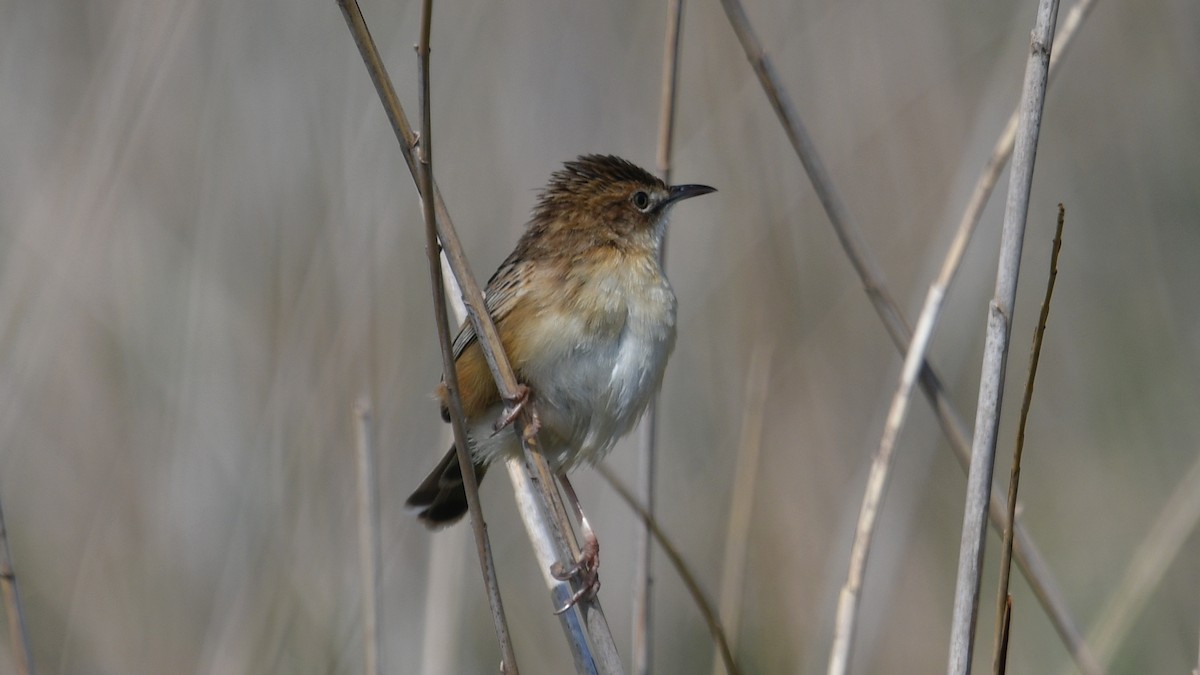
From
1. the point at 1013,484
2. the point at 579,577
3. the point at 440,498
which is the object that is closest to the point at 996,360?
the point at 1013,484

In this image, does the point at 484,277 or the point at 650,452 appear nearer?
the point at 650,452

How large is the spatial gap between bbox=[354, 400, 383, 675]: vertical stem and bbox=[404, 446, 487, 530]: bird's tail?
418 millimetres

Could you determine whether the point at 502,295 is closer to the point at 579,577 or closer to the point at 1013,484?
the point at 579,577

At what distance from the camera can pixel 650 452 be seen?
371cm

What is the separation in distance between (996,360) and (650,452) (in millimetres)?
1495

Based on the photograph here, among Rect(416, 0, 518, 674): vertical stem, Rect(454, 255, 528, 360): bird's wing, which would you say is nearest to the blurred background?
Rect(454, 255, 528, 360): bird's wing

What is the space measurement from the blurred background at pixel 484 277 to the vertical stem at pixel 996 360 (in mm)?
1740

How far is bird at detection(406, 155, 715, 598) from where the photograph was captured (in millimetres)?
3523

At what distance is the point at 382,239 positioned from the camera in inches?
200

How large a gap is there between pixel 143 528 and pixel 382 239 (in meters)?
1.63

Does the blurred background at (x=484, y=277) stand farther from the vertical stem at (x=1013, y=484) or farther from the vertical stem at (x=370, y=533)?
the vertical stem at (x=1013, y=484)

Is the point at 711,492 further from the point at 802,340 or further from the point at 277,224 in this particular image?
the point at 277,224

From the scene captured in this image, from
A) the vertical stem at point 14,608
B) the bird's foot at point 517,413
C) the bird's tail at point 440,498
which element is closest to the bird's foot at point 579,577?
the bird's foot at point 517,413

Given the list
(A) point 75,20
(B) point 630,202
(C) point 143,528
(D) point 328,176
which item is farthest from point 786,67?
(C) point 143,528
